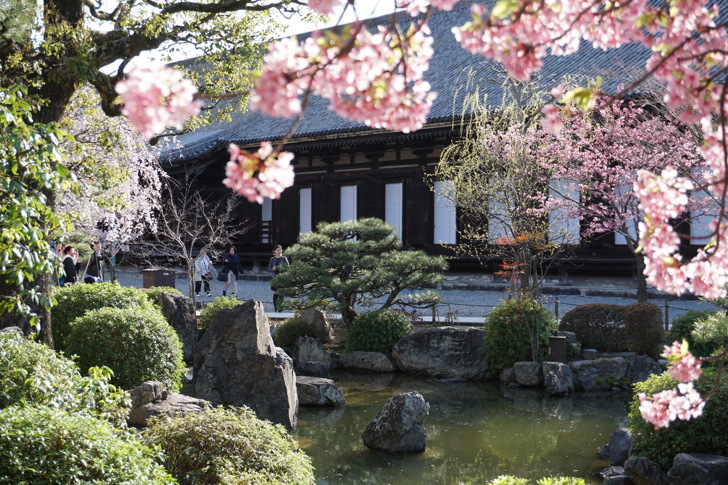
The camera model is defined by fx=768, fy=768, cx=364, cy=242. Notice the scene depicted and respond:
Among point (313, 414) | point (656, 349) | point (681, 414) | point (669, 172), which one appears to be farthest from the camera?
point (656, 349)

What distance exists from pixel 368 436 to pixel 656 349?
18.9 ft

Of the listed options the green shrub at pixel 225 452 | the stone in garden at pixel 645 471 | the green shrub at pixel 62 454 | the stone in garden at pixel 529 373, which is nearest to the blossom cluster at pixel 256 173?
the green shrub at pixel 62 454

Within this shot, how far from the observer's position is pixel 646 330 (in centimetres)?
1187

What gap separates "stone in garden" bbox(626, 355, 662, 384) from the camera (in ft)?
37.2

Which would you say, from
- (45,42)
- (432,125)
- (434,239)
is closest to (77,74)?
(45,42)

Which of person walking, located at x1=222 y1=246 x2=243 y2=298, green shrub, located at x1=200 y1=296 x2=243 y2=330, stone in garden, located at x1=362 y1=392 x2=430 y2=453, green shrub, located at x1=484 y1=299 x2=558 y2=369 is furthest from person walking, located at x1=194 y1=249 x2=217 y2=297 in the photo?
stone in garden, located at x1=362 y1=392 x2=430 y2=453

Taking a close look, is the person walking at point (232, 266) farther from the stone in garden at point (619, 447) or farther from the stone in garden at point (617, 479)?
the stone in garden at point (617, 479)

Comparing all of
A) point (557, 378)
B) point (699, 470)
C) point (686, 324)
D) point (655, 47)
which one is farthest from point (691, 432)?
point (686, 324)

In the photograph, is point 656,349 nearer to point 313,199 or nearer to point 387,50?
point 387,50

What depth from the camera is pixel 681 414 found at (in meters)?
2.82

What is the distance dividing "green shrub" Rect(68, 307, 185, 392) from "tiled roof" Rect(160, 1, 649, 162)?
31.4 ft

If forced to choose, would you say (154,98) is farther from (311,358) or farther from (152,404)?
(311,358)

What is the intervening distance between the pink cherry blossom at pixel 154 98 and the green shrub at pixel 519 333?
1014cm

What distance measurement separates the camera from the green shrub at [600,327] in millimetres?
12289
